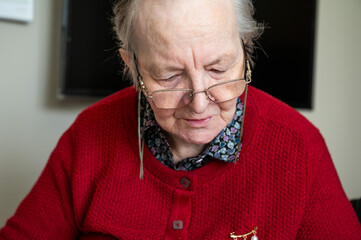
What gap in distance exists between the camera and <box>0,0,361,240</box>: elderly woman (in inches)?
40.8

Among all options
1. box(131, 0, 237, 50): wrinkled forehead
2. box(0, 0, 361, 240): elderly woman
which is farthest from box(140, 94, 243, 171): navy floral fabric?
box(131, 0, 237, 50): wrinkled forehead

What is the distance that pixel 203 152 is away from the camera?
1243 mm

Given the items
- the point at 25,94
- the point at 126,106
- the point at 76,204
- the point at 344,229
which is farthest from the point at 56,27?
the point at 344,229

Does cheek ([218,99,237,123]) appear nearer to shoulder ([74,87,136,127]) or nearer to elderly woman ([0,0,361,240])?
elderly woman ([0,0,361,240])

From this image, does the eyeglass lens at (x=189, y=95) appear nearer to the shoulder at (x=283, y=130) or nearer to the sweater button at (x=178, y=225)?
the shoulder at (x=283, y=130)

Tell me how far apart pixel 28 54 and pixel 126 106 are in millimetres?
760

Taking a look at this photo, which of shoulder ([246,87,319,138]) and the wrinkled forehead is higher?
the wrinkled forehead

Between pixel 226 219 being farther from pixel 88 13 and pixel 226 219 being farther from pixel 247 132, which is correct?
pixel 88 13

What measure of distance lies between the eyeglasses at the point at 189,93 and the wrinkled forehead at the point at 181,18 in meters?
0.14

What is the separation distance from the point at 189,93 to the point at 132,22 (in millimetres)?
226

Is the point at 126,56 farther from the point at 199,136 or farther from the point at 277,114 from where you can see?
the point at 277,114

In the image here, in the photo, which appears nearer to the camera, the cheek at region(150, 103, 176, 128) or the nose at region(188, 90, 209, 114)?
the nose at region(188, 90, 209, 114)

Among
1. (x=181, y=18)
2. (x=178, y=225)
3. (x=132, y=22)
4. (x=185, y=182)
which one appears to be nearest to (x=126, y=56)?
(x=132, y=22)

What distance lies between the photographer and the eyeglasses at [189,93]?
1.07 meters
